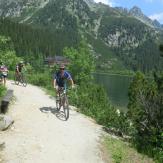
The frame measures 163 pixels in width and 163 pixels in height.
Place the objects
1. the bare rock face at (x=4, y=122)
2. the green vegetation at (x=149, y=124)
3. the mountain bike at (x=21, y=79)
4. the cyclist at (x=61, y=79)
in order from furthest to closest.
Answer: the mountain bike at (x=21, y=79)
the cyclist at (x=61, y=79)
the green vegetation at (x=149, y=124)
the bare rock face at (x=4, y=122)

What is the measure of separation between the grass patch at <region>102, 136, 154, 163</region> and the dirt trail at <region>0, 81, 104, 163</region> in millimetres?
439

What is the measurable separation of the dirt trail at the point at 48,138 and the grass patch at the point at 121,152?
17.3 inches

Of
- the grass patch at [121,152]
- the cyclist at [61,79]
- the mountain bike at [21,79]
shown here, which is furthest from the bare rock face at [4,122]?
the mountain bike at [21,79]

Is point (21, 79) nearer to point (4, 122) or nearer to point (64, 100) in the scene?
point (64, 100)

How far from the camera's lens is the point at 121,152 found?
15.3 m

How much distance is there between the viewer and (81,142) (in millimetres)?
15727

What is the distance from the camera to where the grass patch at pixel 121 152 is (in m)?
14.5

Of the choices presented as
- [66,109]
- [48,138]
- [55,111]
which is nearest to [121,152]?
[48,138]

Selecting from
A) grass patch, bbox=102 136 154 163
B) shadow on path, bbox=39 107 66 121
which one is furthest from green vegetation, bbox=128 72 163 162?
shadow on path, bbox=39 107 66 121

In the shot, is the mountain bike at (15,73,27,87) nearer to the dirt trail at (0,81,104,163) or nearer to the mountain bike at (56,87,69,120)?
the dirt trail at (0,81,104,163)

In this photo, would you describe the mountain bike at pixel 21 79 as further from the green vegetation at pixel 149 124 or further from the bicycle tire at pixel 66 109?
the green vegetation at pixel 149 124

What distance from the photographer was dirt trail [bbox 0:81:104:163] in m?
13.3

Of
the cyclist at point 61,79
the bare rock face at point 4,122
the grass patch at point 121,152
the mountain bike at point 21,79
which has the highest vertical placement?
the cyclist at point 61,79

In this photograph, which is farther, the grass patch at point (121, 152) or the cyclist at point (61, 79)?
the cyclist at point (61, 79)
